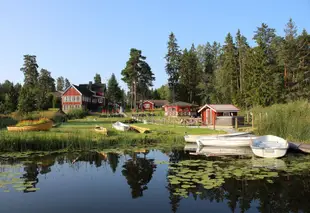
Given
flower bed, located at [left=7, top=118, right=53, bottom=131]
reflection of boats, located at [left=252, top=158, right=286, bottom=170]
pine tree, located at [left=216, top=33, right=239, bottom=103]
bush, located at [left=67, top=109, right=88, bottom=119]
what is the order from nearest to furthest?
reflection of boats, located at [left=252, top=158, right=286, bottom=170]
flower bed, located at [left=7, top=118, right=53, bottom=131]
bush, located at [left=67, top=109, right=88, bottom=119]
pine tree, located at [left=216, top=33, right=239, bottom=103]

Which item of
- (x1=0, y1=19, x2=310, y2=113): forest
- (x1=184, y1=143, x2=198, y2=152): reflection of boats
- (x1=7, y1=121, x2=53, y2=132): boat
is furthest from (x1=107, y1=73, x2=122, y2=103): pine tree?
(x1=184, y1=143, x2=198, y2=152): reflection of boats

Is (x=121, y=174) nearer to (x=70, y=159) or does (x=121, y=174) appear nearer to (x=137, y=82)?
(x=70, y=159)

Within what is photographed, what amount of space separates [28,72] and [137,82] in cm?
3319

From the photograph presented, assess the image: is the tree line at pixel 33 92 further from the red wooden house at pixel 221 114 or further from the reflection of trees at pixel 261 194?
the reflection of trees at pixel 261 194

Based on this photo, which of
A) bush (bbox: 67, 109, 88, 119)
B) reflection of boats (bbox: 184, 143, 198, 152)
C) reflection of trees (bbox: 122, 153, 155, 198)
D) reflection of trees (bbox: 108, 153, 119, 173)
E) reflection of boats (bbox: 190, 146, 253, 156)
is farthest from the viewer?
bush (bbox: 67, 109, 88, 119)

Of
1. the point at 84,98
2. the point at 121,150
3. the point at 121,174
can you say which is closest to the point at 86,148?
the point at 121,150

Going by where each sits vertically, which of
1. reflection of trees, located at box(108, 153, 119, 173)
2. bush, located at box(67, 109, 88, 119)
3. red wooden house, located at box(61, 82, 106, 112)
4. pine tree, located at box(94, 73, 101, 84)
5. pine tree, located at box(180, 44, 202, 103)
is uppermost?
pine tree, located at box(94, 73, 101, 84)

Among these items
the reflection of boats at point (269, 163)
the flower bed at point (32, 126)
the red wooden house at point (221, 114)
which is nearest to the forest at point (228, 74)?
the red wooden house at point (221, 114)

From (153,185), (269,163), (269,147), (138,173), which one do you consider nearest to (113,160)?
(138,173)

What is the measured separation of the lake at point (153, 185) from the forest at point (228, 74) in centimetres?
2688

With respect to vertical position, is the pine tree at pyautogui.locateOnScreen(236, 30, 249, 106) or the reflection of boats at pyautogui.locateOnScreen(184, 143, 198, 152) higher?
the pine tree at pyautogui.locateOnScreen(236, 30, 249, 106)

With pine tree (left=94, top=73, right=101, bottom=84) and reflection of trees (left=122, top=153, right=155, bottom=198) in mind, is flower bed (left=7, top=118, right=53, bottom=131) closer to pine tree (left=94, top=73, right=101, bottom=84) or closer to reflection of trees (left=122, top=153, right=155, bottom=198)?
reflection of trees (left=122, top=153, right=155, bottom=198)

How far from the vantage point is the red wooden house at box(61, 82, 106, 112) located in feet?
190

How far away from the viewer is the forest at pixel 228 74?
3825cm
